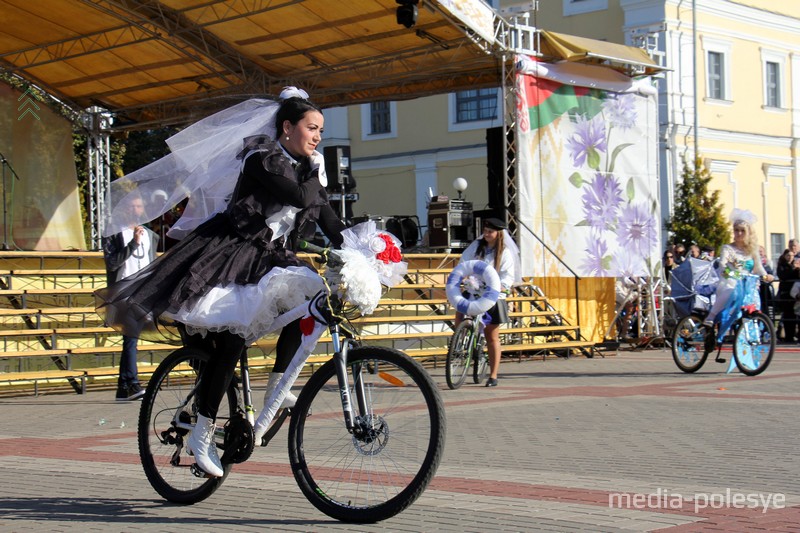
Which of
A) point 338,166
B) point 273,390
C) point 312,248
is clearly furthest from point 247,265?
point 338,166

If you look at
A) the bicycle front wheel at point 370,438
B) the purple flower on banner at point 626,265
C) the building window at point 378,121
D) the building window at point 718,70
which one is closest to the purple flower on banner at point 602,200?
the purple flower on banner at point 626,265

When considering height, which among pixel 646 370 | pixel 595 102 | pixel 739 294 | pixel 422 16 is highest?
pixel 422 16

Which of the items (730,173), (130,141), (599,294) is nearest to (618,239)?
(599,294)

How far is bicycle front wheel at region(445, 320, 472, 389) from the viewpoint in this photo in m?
13.0

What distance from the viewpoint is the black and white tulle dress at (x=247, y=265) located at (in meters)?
5.66

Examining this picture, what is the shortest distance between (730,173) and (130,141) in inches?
878

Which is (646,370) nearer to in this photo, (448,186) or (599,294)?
(599,294)

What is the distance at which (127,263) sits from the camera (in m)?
12.0

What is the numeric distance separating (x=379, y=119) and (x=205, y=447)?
40.6 m

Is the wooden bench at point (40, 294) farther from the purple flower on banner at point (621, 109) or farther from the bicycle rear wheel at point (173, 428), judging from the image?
the purple flower on banner at point (621, 109)

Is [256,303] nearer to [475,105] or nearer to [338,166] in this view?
[338,166]

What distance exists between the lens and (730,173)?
41.8 metres

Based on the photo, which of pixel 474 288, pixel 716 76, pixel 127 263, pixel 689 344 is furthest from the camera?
pixel 716 76

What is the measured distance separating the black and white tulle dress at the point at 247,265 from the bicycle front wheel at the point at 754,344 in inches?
381
